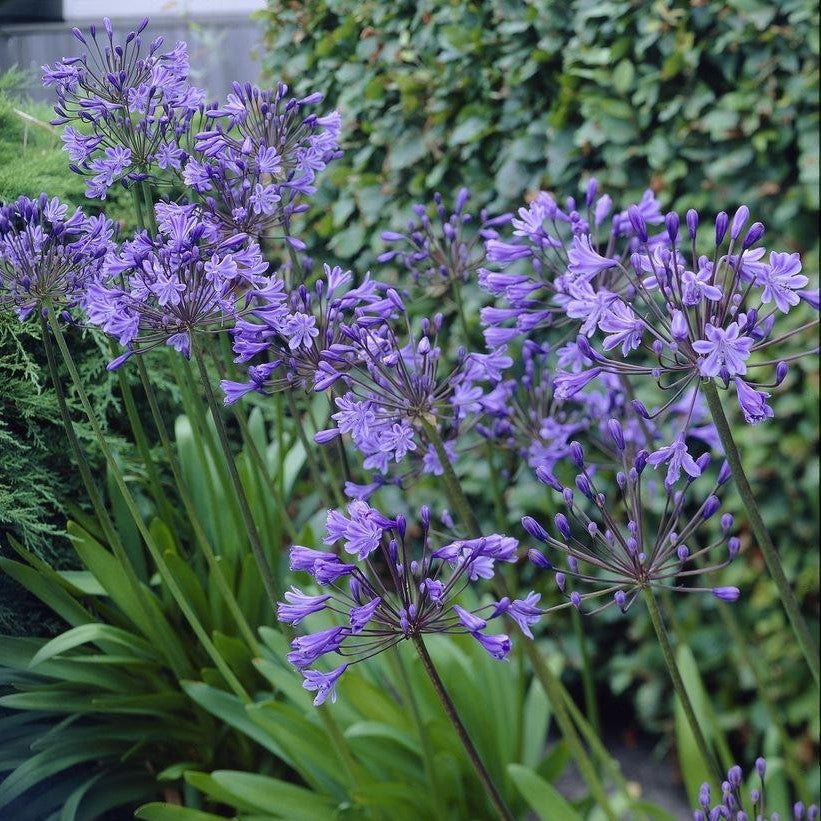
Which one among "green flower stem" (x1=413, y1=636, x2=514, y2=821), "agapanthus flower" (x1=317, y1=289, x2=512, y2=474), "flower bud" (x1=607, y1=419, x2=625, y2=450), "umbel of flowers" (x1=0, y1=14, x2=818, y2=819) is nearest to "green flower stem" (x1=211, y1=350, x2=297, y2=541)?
"umbel of flowers" (x1=0, y1=14, x2=818, y2=819)

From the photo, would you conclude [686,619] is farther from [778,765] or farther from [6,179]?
[6,179]

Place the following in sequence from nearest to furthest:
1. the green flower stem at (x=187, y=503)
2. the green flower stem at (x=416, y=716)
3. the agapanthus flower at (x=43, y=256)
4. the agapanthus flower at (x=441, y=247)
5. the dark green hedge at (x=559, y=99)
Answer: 1. the agapanthus flower at (x=43, y=256)
2. the green flower stem at (x=187, y=503)
3. the green flower stem at (x=416, y=716)
4. the agapanthus flower at (x=441, y=247)
5. the dark green hedge at (x=559, y=99)

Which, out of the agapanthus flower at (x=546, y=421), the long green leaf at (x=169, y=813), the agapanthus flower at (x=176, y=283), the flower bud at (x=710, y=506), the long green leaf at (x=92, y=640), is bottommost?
the long green leaf at (x=169, y=813)

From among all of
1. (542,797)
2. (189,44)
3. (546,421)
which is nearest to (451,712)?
(542,797)

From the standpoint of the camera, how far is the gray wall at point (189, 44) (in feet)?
7.13

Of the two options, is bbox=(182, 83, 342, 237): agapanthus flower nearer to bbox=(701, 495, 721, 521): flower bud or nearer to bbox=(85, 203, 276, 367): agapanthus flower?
bbox=(85, 203, 276, 367): agapanthus flower

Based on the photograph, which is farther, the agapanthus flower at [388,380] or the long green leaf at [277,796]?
the long green leaf at [277,796]

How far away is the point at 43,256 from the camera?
6.17 feet

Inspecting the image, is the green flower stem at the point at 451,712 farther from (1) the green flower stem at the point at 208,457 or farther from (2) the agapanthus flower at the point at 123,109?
(2) the agapanthus flower at the point at 123,109

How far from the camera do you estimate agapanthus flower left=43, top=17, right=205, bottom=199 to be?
196 cm

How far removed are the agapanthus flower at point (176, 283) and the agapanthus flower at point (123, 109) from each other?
0.16 meters

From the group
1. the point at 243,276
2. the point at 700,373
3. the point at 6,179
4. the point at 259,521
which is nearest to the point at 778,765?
the point at 259,521

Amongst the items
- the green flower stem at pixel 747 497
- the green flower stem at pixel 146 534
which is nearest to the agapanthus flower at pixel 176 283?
the green flower stem at pixel 146 534

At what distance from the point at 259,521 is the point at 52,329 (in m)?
0.84
